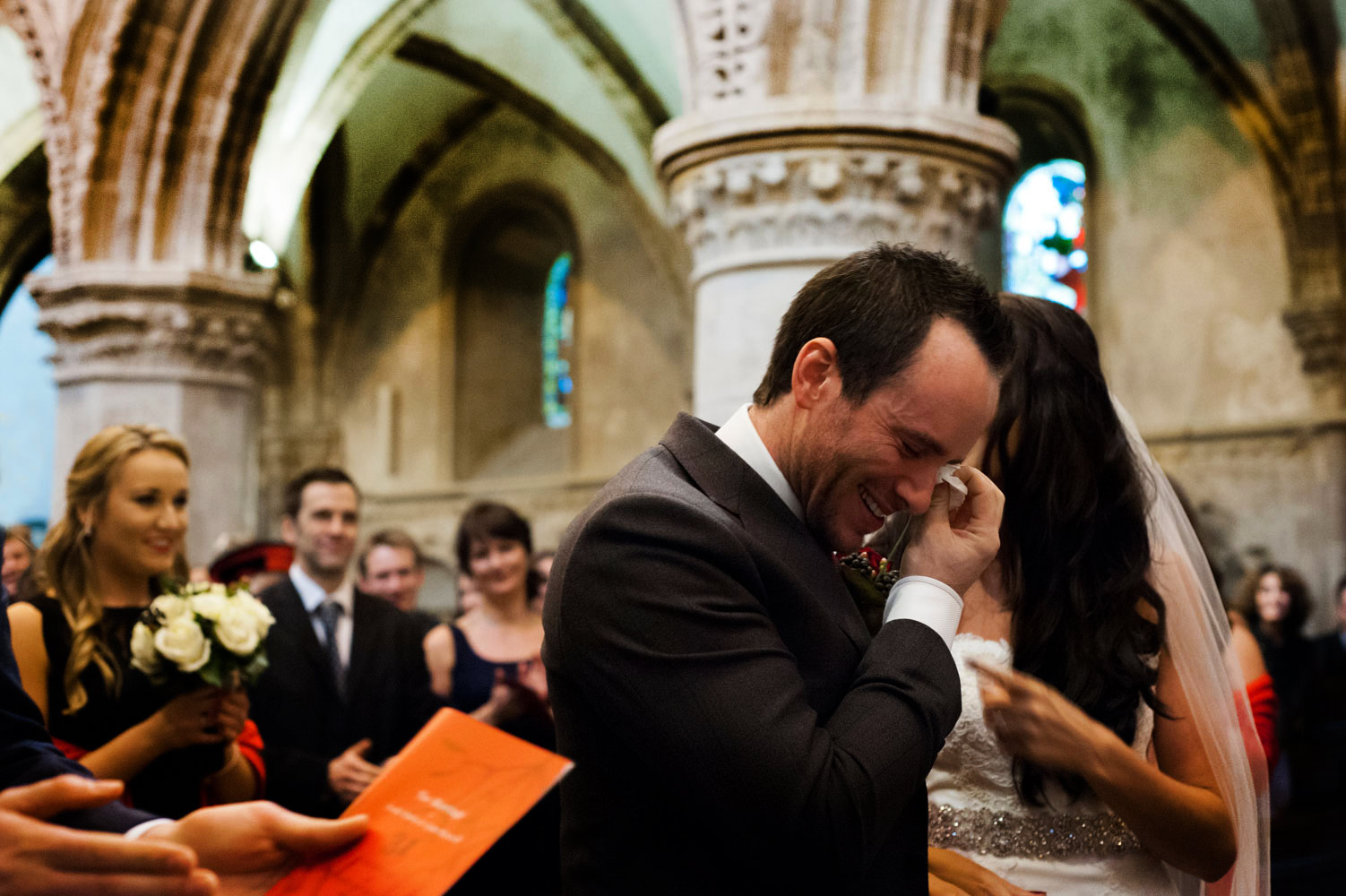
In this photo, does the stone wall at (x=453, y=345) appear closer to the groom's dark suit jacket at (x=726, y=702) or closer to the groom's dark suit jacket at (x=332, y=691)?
A: the groom's dark suit jacket at (x=332, y=691)

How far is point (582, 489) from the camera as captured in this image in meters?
12.8

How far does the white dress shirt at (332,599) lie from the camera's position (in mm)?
3996

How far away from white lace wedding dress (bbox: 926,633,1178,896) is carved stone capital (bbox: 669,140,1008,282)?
243cm

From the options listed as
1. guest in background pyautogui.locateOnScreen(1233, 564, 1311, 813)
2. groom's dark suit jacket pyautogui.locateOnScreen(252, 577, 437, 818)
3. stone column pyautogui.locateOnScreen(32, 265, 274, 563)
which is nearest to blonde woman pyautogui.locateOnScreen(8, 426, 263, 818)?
groom's dark suit jacket pyautogui.locateOnScreen(252, 577, 437, 818)

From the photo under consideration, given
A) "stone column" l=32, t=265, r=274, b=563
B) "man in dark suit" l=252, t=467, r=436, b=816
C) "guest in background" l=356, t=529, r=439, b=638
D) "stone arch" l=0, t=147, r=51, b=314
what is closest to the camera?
"man in dark suit" l=252, t=467, r=436, b=816

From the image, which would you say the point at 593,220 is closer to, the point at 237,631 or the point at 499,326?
the point at 499,326

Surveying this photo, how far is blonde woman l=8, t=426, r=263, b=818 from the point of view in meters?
2.72

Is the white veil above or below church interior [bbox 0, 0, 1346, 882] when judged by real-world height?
below

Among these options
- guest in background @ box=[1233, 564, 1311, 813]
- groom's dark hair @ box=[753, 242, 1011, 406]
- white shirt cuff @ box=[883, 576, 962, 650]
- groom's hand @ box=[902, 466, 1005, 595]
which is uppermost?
groom's dark hair @ box=[753, 242, 1011, 406]

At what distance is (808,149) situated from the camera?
4.41 metres

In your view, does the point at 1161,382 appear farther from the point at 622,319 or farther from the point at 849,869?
the point at 849,869

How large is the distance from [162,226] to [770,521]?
6.57 meters

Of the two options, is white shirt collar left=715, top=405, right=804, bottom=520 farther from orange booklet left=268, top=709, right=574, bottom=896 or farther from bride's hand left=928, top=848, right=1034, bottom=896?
bride's hand left=928, top=848, right=1034, bottom=896

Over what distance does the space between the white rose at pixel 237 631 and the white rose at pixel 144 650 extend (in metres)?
0.12
